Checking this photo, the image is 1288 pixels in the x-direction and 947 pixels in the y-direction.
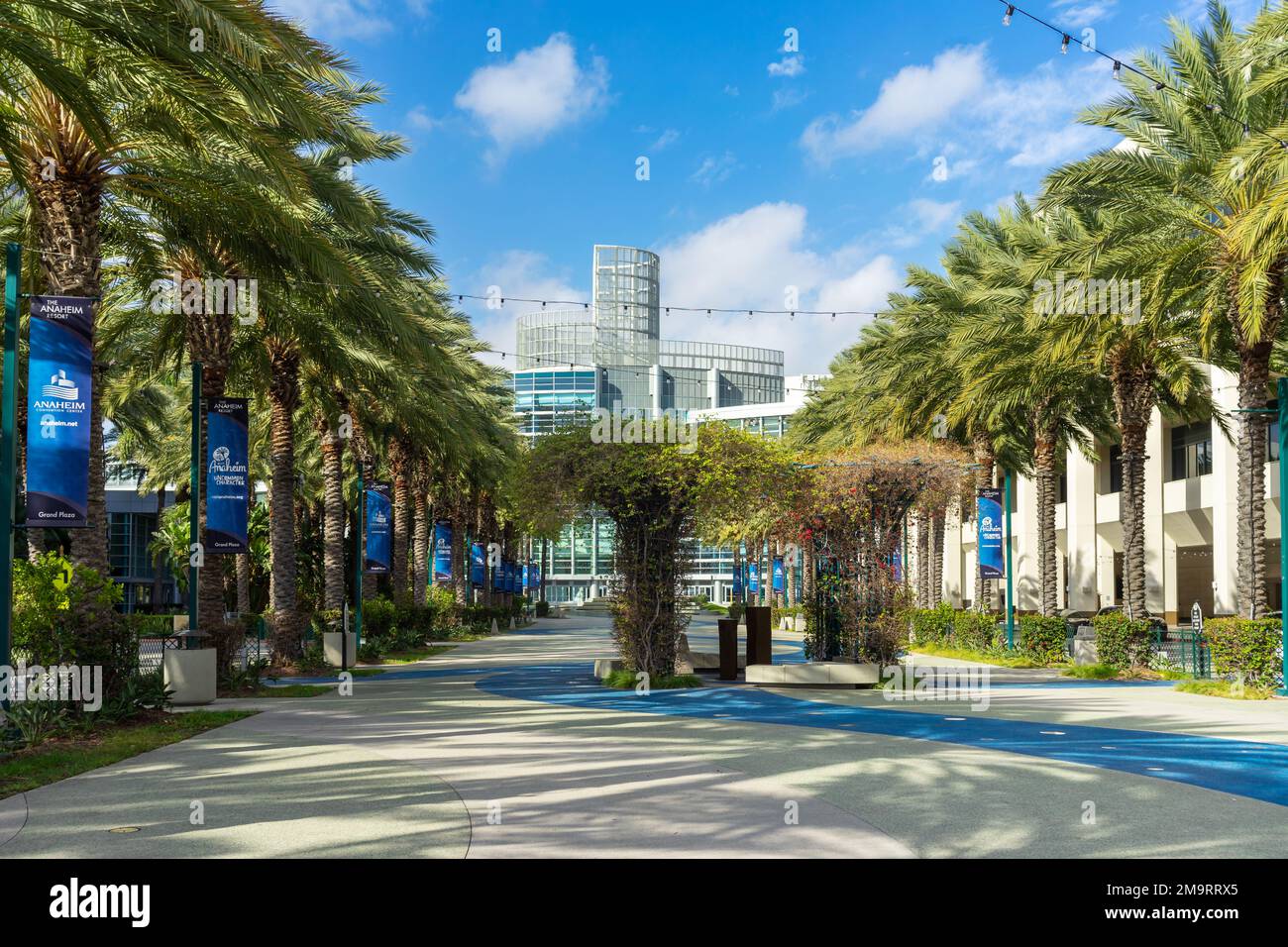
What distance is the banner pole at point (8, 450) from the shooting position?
11656mm

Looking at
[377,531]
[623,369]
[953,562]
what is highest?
[623,369]

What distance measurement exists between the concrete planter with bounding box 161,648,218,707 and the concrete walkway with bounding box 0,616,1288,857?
185 cm

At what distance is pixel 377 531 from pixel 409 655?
13.9 ft

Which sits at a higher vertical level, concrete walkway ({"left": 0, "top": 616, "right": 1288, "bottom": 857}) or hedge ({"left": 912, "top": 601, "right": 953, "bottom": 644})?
concrete walkway ({"left": 0, "top": 616, "right": 1288, "bottom": 857})

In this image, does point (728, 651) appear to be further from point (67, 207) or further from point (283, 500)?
point (67, 207)

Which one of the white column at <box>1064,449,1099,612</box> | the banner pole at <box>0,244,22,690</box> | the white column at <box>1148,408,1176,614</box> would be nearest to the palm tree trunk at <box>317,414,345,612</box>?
the banner pole at <box>0,244,22,690</box>

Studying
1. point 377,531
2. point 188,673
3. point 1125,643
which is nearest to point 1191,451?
point 1125,643

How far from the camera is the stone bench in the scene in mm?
20578

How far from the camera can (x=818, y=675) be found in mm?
20703

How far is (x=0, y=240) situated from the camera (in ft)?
70.4

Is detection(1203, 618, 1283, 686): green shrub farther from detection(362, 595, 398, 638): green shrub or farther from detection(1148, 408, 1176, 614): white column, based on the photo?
detection(1148, 408, 1176, 614): white column

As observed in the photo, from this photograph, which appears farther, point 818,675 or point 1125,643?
point 1125,643

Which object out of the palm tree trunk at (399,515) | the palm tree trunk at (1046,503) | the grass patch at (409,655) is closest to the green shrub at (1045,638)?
the palm tree trunk at (1046,503)
